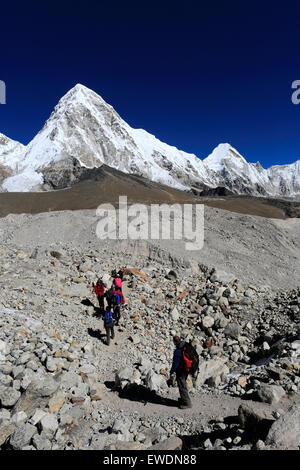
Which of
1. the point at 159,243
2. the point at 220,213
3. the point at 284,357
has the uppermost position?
the point at 220,213

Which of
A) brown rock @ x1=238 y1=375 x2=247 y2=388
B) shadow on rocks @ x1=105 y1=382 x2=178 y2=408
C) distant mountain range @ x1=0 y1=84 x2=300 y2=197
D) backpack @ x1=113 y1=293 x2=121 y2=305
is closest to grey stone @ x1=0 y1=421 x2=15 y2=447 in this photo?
shadow on rocks @ x1=105 y1=382 x2=178 y2=408

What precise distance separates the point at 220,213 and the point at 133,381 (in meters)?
17.3

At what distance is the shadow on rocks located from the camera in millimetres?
6703

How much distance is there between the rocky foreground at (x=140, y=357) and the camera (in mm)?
5191

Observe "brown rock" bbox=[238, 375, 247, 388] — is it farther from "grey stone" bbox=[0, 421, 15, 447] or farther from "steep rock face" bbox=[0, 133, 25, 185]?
"steep rock face" bbox=[0, 133, 25, 185]

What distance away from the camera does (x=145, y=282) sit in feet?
42.8

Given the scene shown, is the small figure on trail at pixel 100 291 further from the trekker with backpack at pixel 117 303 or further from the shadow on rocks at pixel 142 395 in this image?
the shadow on rocks at pixel 142 395

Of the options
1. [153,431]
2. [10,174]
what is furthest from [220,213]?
[10,174]

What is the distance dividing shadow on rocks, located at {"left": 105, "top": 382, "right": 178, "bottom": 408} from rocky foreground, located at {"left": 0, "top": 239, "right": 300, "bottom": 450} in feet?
0.09

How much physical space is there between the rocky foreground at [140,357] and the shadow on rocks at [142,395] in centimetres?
3

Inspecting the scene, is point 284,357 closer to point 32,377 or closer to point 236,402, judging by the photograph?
point 236,402

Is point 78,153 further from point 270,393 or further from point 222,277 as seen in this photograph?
point 270,393

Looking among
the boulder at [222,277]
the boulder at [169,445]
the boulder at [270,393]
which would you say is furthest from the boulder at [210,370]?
the boulder at [222,277]
